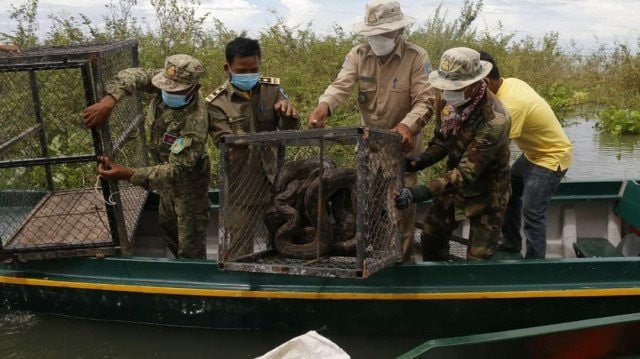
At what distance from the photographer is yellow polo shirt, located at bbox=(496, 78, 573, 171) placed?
13.9ft

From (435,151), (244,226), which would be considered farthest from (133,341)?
(435,151)

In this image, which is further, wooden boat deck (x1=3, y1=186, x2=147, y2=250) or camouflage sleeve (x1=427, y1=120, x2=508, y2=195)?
wooden boat deck (x1=3, y1=186, x2=147, y2=250)

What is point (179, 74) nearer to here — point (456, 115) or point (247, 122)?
point (247, 122)

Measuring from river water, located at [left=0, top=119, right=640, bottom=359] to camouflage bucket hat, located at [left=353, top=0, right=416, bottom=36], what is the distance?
A: 6.77ft

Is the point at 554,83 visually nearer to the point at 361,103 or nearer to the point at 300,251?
the point at 361,103

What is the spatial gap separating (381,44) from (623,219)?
273 cm

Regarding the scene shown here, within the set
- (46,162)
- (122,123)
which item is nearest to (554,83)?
(122,123)

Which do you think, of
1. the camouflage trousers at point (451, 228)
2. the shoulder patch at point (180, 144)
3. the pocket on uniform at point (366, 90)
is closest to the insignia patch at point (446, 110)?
the camouflage trousers at point (451, 228)

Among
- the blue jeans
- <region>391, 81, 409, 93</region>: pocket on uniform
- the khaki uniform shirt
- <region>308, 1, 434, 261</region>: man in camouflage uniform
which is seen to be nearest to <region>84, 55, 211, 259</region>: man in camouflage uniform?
<region>308, 1, 434, 261</region>: man in camouflage uniform

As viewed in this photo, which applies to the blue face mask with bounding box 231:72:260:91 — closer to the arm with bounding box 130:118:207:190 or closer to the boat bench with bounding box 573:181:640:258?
the arm with bounding box 130:118:207:190

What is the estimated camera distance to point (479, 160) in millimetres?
3742

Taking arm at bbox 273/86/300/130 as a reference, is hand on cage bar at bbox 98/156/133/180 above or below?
below

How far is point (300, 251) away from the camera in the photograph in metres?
3.74

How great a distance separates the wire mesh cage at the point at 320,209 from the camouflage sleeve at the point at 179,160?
0.26 m
